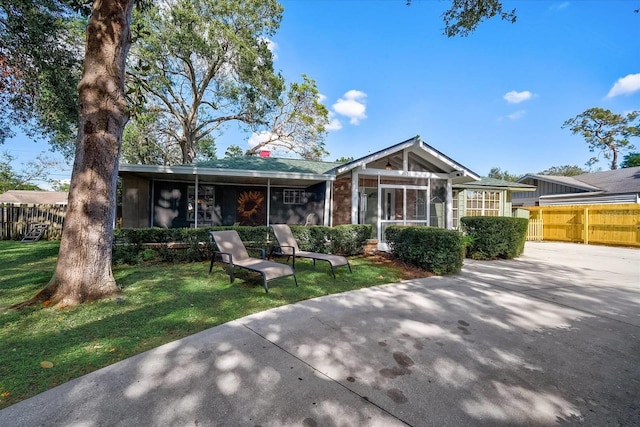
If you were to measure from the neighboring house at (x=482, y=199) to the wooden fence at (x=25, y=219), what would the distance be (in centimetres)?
2014

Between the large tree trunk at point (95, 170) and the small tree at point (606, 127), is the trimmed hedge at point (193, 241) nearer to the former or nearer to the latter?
the large tree trunk at point (95, 170)

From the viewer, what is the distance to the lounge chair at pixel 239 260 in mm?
5195

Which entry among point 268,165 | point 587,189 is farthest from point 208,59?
point 587,189

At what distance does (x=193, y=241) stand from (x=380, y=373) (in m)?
6.39

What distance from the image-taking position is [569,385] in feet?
8.17

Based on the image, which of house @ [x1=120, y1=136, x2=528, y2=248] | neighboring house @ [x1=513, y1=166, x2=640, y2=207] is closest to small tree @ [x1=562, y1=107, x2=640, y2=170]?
neighboring house @ [x1=513, y1=166, x2=640, y2=207]

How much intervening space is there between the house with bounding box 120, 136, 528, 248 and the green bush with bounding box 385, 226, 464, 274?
119 inches

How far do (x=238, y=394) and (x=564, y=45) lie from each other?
51.9 feet

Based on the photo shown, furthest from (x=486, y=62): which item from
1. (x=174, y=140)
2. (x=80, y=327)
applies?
(x=174, y=140)

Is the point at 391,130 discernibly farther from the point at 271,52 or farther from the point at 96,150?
the point at 96,150

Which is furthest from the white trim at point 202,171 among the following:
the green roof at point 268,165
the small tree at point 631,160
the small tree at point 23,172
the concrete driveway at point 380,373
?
the small tree at point 631,160

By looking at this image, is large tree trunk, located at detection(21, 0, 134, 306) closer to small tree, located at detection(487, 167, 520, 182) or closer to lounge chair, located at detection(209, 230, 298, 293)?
lounge chair, located at detection(209, 230, 298, 293)

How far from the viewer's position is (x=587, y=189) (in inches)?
770

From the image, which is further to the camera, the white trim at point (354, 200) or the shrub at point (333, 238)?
the white trim at point (354, 200)
